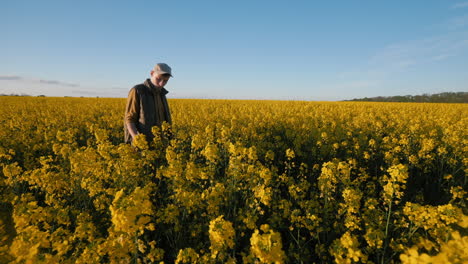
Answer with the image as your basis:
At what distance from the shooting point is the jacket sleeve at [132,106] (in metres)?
4.45

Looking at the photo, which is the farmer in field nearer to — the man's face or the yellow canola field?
the man's face

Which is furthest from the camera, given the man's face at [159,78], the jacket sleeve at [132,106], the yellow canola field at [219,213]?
the jacket sleeve at [132,106]

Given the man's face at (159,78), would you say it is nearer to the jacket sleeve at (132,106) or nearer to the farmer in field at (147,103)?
the farmer in field at (147,103)

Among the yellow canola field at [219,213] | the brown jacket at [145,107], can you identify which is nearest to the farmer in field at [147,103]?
the brown jacket at [145,107]

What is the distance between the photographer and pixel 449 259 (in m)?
1.28

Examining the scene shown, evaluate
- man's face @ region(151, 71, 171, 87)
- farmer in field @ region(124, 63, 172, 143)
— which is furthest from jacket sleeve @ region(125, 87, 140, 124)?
man's face @ region(151, 71, 171, 87)

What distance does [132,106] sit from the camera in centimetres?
448

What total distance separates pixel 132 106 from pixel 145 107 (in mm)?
245

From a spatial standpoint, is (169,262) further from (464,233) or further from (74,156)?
(464,233)

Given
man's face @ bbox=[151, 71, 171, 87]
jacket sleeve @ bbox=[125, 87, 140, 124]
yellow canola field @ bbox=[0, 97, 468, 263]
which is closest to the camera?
yellow canola field @ bbox=[0, 97, 468, 263]

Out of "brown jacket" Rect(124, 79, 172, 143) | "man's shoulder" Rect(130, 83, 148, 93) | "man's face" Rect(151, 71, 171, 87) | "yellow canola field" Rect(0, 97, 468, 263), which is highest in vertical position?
"man's face" Rect(151, 71, 171, 87)

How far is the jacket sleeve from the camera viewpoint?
445 centimetres

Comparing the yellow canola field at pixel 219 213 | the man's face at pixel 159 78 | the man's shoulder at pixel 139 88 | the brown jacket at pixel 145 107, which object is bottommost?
the yellow canola field at pixel 219 213

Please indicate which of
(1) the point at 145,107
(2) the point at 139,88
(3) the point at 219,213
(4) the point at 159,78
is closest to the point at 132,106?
(1) the point at 145,107
